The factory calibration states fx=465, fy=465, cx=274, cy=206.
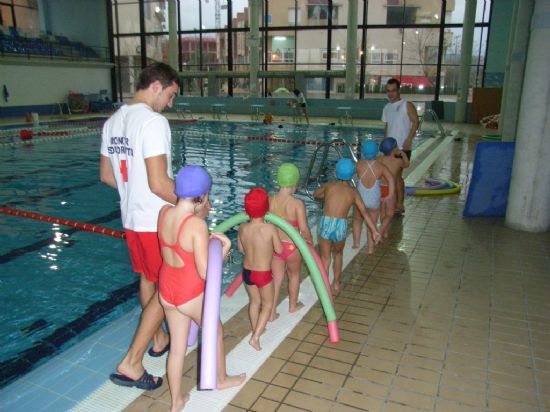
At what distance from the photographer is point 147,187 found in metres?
2.58

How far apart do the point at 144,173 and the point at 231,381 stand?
1289mm

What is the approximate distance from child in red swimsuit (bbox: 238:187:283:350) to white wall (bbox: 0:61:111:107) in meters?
23.8

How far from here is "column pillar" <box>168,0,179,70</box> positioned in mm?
27641

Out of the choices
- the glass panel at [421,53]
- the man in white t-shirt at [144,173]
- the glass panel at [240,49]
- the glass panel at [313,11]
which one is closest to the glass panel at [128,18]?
the glass panel at [240,49]

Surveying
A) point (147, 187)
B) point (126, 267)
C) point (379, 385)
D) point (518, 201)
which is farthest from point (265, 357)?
point (518, 201)

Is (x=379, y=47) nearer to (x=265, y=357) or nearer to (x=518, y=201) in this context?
(x=518, y=201)

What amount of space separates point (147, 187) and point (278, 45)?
28247 millimetres

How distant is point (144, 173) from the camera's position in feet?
8.42

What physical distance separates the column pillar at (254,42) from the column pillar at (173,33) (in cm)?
511

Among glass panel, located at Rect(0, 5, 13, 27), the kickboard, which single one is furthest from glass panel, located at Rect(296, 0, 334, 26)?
the kickboard

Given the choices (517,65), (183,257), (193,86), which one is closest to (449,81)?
(193,86)

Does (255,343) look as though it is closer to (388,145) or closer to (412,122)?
(388,145)

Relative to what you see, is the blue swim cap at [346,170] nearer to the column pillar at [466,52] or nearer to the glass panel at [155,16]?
the column pillar at [466,52]

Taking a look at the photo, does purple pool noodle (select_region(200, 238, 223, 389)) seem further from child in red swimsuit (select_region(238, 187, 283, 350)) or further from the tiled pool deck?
child in red swimsuit (select_region(238, 187, 283, 350))
